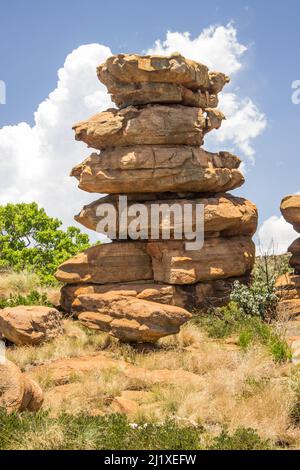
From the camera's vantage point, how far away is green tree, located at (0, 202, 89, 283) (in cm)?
3319

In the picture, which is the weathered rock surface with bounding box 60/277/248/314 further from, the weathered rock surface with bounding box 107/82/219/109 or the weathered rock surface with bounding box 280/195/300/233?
the weathered rock surface with bounding box 107/82/219/109

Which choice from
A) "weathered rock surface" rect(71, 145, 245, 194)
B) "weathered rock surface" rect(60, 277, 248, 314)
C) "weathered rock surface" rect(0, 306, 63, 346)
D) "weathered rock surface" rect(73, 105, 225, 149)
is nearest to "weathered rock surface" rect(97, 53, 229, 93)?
"weathered rock surface" rect(73, 105, 225, 149)

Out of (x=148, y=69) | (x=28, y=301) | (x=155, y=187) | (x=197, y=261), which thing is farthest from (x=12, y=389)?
(x=148, y=69)

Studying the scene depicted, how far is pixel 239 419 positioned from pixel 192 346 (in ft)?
20.8

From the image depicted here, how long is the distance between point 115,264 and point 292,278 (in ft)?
23.7

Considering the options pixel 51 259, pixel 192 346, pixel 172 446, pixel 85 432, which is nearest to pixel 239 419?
pixel 172 446

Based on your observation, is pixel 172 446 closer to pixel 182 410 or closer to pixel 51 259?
pixel 182 410

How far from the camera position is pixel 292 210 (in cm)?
2025

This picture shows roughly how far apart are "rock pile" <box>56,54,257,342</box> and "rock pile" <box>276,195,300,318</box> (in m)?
1.73

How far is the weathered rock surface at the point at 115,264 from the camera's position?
747 inches

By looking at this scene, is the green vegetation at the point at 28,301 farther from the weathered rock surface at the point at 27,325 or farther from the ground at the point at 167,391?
the ground at the point at 167,391

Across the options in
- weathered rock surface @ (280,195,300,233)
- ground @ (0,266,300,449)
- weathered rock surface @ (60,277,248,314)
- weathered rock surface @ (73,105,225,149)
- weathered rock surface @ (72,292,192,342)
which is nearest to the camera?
ground @ (0,266,300,449)

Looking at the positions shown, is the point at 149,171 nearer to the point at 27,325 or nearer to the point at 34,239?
the point at 27,325

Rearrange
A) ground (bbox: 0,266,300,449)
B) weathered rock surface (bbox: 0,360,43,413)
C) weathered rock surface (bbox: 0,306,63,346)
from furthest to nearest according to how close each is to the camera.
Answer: weathered rock surface (bbox: 0,306,63,346)
weathered rock surface (bbox: 0,360,43,413)
ground (bbox: 0,266,300,449)
